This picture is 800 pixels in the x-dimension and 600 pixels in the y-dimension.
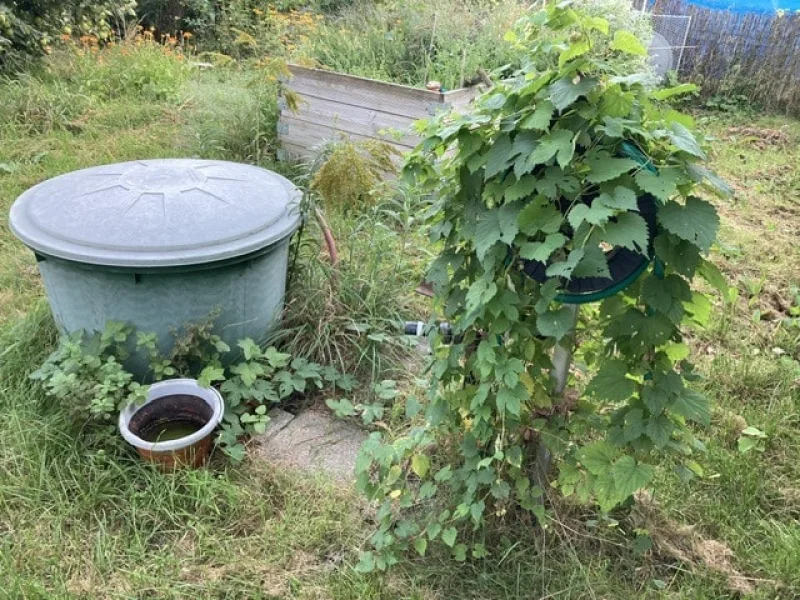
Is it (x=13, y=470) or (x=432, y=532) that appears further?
(x=13, y=470)

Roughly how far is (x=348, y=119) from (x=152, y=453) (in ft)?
9.95

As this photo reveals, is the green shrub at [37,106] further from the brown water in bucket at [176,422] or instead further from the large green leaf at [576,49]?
the large green leaf at [576,49]

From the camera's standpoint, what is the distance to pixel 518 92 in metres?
1.52

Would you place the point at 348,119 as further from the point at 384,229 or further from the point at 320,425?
the point at 320,425

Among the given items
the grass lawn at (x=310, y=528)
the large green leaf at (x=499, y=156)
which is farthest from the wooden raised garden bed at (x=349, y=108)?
the large green leaf at (x=499, y=156)

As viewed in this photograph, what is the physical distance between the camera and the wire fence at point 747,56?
25.6ft

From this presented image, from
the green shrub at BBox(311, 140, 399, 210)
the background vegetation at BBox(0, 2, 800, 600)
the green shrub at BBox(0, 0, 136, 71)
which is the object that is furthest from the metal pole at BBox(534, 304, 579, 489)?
the green shrub at BBox(0, 0, 136, 71)

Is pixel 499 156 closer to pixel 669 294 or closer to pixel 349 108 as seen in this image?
pixel 669 294

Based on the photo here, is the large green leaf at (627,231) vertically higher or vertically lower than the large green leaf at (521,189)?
lower

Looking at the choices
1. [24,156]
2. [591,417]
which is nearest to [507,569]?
[591,417]

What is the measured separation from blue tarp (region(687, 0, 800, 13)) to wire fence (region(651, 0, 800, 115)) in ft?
2.02

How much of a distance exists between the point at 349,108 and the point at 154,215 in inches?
94.5

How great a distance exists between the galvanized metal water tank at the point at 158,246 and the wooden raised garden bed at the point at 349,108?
1.55m

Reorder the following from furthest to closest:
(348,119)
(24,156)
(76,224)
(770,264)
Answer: (24,156) < (348,119) < (770,264) < (76,224)
